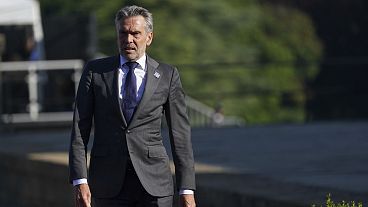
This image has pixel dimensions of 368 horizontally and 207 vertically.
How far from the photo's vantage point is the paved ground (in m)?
12.3

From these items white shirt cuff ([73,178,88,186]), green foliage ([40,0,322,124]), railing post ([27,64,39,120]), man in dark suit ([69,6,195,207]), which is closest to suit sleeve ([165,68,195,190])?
man in dark suit ([69,6,195,207])

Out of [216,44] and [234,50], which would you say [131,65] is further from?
[234,50]

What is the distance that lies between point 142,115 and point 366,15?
3006cm

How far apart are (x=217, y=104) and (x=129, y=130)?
2690cm

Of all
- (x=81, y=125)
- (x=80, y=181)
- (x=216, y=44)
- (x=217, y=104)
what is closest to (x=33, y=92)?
(x=217, y=104)

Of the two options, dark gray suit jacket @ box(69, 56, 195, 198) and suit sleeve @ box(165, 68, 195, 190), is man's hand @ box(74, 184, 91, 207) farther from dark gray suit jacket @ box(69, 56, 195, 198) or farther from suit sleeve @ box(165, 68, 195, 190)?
suit sleeve @ box(165, 68, 195, 190)

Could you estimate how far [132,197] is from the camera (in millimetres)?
7438

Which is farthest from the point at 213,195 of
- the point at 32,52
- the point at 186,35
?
the point at 186,35

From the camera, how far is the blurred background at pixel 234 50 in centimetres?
2606

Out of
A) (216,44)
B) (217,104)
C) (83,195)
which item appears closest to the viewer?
(83,195)

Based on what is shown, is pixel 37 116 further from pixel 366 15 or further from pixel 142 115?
pixel 142 115

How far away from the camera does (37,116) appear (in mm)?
24469

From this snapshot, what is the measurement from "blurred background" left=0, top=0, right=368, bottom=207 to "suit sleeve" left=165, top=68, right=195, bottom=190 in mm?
2636

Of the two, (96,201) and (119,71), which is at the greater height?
(119,71)
